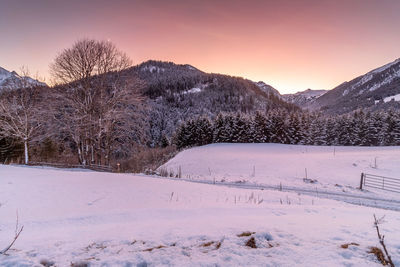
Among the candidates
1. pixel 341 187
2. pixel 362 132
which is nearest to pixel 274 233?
pixel 341 187

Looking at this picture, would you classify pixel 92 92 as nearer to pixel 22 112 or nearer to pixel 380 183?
pixel 22 112

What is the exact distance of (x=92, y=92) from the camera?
18.1 m

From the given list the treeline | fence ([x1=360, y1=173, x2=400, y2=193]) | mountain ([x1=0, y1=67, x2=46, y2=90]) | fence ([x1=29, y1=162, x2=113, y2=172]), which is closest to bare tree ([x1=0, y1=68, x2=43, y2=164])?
mountain ([x1=0, y1=67, x2=46, y2=90])

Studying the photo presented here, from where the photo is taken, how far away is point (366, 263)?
6.32 feet

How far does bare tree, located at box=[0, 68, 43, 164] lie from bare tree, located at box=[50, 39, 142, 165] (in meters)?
3.34

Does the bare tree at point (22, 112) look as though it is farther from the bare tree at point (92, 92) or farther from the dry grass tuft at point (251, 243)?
the dry grass tuft at point (251, 243)

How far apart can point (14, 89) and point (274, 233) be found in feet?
92.7

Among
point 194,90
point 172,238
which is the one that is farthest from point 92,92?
point 194,90

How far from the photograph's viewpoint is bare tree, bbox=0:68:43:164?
59.5 feet

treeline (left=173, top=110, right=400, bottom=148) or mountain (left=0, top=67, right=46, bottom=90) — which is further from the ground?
mountain (left=0, top=67, right=46, bottom=90)

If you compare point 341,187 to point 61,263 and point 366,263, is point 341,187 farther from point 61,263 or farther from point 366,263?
point 61,263

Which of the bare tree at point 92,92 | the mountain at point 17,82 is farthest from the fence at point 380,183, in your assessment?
the mountain at point 17,82

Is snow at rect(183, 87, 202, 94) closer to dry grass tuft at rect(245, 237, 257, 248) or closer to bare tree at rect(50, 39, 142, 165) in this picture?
bare tree at rect(50, 39, 142, 165)

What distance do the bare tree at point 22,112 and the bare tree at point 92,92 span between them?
132 inches
